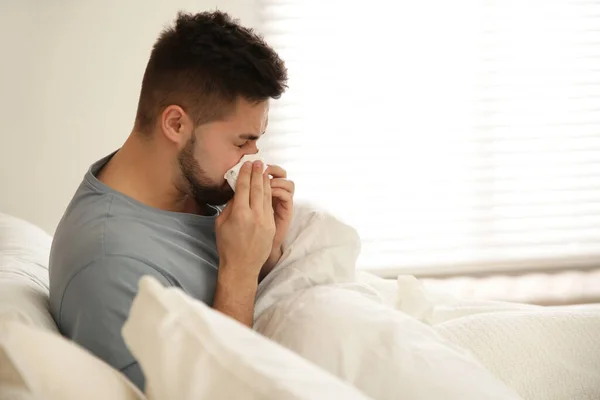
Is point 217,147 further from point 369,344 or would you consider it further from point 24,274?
point 369,344

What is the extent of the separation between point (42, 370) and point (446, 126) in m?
2.30

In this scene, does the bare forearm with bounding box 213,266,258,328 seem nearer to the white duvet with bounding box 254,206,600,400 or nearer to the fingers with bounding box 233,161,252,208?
the white duvet with bounding box 254,206,600,400

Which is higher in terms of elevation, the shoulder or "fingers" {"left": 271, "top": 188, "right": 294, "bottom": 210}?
"fingers" {"left": 271, "top": 188, "right": 294, "bottom": 210}

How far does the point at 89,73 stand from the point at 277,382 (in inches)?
83.4

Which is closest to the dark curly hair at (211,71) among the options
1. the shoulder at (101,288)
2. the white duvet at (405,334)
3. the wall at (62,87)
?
the white duvet at (405,334)

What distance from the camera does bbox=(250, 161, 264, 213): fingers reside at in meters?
1.36

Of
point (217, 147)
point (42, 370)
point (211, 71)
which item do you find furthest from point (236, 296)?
point (42, 370)

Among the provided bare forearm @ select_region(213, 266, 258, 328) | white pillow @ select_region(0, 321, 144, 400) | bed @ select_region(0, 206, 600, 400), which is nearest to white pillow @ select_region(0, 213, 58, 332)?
bed @ select_region(0, 206, 600, 400)

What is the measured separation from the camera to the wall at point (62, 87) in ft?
A: 8.08

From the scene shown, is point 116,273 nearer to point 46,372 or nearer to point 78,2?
point 46,372

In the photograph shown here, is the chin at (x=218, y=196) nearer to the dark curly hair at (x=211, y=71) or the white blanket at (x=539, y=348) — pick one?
the dark curly hair at (x=211, y=71)

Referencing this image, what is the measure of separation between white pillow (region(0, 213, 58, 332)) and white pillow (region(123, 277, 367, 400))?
0.28 meters

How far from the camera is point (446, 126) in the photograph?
2.81 meters

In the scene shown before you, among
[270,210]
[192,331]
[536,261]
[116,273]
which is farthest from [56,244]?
[536,261]
